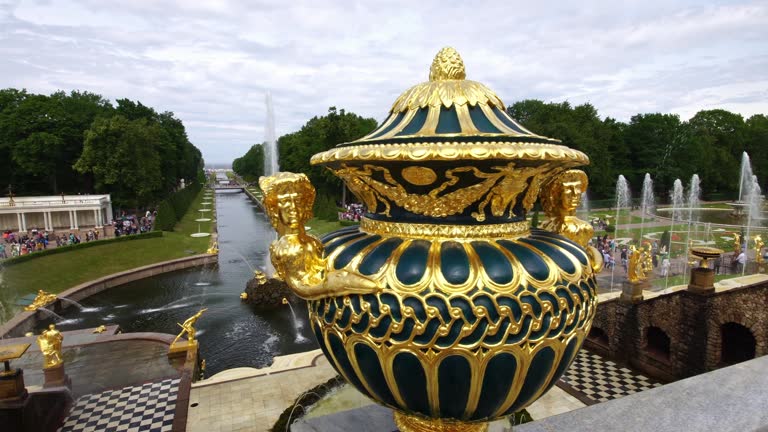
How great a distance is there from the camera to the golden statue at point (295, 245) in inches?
116

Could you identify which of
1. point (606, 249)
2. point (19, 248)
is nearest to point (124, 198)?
point (19, 248)

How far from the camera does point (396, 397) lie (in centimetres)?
293

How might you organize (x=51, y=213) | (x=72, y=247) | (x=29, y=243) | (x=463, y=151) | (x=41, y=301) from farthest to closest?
(x=51, y=213) < (x=29, y=243) < (x=72, y=247) < (x=41, y=301) < (x=463, y=151)

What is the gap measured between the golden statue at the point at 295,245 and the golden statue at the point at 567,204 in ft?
6.67

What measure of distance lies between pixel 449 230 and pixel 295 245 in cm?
107

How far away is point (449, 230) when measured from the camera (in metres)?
2.88

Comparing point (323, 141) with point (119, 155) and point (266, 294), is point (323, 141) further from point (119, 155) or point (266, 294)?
point (266, 294)

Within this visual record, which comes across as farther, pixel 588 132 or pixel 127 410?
pixel 588 132

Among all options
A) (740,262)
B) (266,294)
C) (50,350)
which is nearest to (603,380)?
(740,262)

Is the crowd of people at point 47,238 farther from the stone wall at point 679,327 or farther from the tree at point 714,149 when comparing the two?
the tree at point 714,149

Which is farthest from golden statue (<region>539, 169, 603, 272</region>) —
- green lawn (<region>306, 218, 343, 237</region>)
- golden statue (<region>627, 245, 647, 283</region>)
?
green lawn (<region>306, 218, 343, 237</region>)

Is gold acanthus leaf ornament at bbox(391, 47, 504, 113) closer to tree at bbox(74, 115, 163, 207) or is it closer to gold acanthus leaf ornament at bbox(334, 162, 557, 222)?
gold acanthus leaf ornament at bbox(334, 162, 557, 222)

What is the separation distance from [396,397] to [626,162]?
174ft

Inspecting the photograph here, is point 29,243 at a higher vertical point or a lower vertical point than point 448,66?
lower
